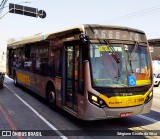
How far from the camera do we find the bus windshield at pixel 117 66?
7602 millimetres

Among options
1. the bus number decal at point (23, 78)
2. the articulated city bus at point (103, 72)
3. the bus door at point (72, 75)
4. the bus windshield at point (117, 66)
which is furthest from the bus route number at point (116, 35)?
the bus number decal at point (23, 78)

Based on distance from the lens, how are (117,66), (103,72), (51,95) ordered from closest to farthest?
1. (103,72)
2. (117,66)
3. (51,95)

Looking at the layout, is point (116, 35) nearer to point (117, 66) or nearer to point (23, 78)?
point (117, 66)

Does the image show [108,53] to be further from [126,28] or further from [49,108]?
[49,108]

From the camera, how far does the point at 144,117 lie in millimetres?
9516

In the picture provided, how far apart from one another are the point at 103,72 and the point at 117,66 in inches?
18.6

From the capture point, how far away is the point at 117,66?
7793 millimetres

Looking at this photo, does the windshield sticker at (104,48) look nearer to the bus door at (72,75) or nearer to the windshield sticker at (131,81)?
the bus door at (72,75)

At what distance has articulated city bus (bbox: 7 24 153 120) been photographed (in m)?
7.50

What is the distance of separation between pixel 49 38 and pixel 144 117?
15.4 ft

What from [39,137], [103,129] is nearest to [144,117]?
[103,129]

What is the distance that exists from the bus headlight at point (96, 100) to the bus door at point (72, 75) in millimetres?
854

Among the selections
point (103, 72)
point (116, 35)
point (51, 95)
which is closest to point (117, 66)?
point (103, 72)

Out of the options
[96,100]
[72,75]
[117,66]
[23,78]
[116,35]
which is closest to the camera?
[96,100]
